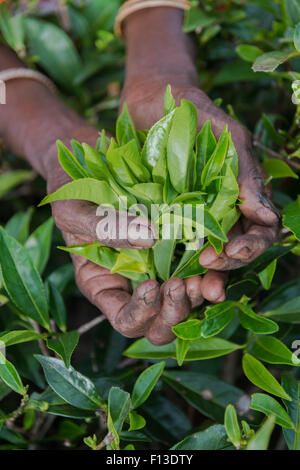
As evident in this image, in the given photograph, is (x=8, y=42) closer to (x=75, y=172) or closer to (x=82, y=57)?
(x=82, y=57)

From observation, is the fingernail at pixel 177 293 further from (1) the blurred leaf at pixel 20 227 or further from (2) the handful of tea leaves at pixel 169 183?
(1) the blurred leaf at pixel 20 227

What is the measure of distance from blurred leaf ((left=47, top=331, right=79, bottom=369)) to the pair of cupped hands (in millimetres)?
66

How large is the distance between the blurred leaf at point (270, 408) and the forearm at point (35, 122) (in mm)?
570

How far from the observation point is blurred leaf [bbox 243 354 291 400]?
0.67 m

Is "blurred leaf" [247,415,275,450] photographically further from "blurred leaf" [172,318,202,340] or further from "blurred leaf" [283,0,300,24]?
"blurred leaf" [283,0,300,24]

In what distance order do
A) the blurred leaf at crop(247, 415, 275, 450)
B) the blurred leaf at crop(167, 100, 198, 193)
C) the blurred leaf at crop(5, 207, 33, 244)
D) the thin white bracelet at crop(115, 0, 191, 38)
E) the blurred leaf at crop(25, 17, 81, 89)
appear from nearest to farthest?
1. the blurred leaf at crop(247, 415, 275, 450)
2. the blurred leaf at crop(167, 100, 198, 193)
3. the blurred leaf at crop(5, 207, 33, 244)
4. the thin white bracelet at crop(115, 0, 191, 38)
5. the blurred leaf at crop(25, 17, 81, 89)

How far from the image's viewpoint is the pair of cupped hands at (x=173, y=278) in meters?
0.64

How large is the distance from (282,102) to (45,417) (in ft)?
2.95

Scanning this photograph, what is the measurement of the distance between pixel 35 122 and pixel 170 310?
639mm

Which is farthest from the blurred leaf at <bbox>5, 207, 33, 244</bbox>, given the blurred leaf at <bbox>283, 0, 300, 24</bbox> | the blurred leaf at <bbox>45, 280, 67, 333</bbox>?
the blurred leaf at <bbox>283, 0, 300, 24</bbox>

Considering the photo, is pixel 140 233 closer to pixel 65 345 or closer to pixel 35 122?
pixel 65 345

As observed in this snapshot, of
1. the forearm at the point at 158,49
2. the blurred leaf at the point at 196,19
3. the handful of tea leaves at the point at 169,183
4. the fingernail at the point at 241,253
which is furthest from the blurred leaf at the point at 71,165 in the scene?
the blurred leaf at the point at 196,19
